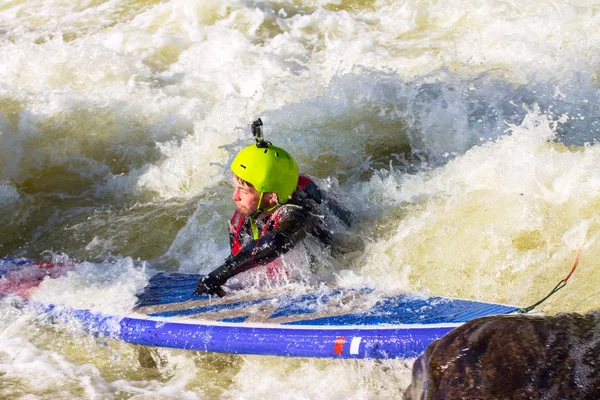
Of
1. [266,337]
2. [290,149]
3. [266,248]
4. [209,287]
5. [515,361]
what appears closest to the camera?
[515,361]

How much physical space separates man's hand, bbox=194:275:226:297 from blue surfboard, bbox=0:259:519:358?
0.14ft

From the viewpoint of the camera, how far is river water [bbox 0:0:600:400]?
12.3ft

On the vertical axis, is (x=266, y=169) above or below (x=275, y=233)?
above

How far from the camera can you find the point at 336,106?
6.27m

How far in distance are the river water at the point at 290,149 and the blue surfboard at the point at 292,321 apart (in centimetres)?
11

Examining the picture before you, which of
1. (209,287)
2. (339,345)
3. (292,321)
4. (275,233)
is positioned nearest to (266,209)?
(275,233)

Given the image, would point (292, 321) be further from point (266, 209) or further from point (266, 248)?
point (266, 209)

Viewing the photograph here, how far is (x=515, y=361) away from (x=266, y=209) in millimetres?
1952

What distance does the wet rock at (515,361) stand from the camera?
2350 mm

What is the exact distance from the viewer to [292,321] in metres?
3.64

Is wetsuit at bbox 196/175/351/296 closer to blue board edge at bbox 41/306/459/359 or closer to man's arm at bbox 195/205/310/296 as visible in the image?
man's arm at bbox 195/205/310/296

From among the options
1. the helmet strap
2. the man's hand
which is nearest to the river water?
the man's hand

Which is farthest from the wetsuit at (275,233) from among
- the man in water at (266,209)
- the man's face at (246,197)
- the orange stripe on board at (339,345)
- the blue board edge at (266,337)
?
the orange stripe on board at (339,345)

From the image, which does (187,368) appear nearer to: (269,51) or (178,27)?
(269,51)
